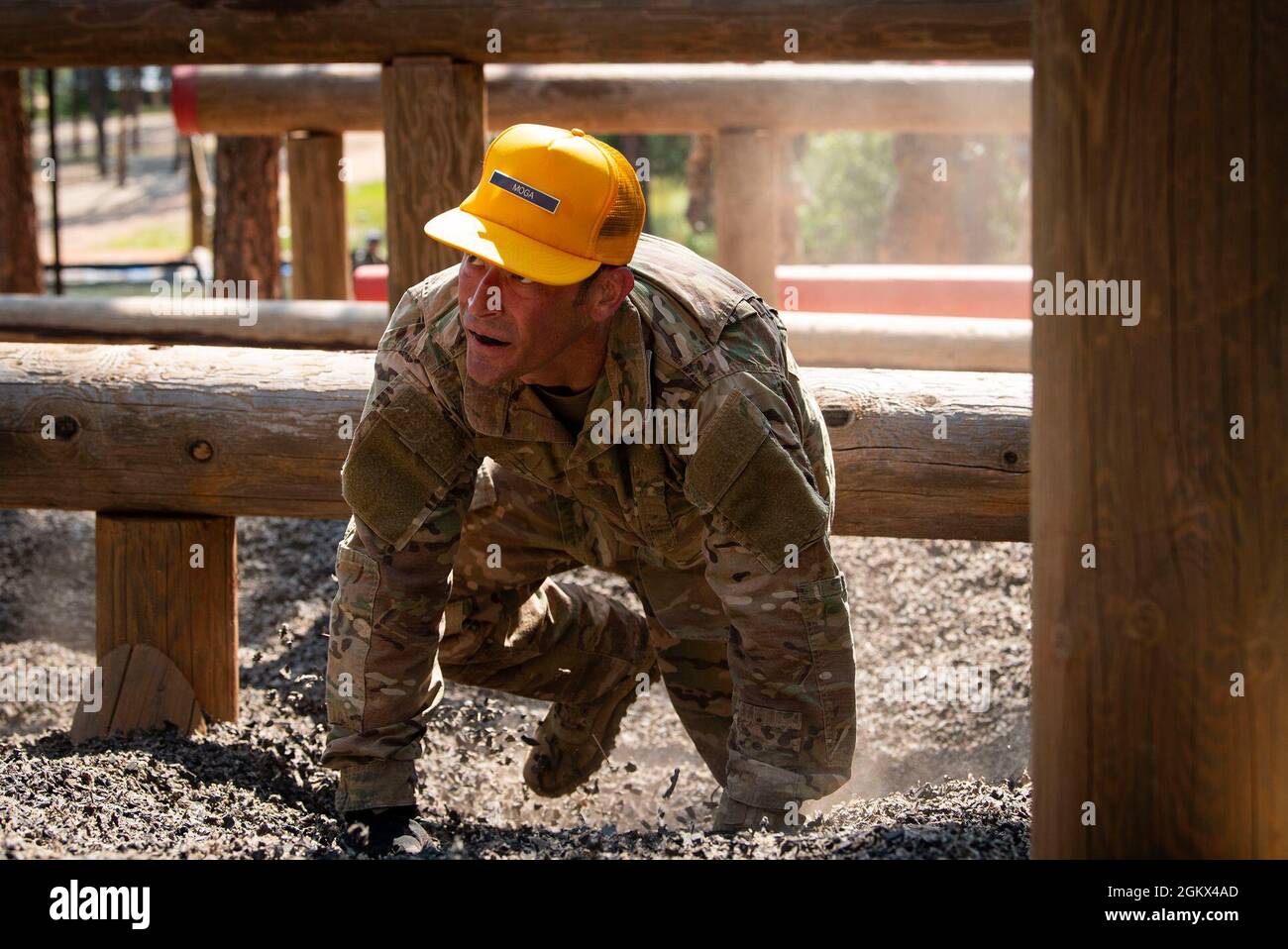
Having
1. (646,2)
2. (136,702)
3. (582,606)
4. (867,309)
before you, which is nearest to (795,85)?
(867,309)

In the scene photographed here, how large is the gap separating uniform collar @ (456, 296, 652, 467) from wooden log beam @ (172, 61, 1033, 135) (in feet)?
13.2

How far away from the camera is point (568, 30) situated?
455 cm

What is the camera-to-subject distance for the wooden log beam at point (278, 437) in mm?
3553

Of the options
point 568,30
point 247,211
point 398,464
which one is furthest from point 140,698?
point 247,211

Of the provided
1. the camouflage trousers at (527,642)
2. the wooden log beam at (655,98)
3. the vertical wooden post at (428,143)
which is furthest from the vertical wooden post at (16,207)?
the camouflage trousers at (527,642)

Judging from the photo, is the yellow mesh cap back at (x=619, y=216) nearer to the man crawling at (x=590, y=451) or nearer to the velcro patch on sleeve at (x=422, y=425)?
the man crawling at (x=590, y=451)

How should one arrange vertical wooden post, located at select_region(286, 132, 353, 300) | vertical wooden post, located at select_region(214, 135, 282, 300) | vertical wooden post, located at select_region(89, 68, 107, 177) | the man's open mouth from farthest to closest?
vertical wooden post, located at select_region(89, 68, 107, 177), vertical wooden post, located at select_region(214, 135, 282, 300), vertical wooden post, located at select_region(286, 132, 353, 300), the man's open mouth

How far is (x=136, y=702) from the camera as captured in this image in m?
3.78

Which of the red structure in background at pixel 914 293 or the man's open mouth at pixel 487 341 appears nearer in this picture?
the man's open mouth at pixel 487 341

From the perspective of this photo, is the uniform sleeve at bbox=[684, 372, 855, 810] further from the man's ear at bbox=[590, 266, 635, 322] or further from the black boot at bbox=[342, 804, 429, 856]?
the black boot at bbox=[342, 804, 429, 856]

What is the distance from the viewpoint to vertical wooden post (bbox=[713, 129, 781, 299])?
6.80m

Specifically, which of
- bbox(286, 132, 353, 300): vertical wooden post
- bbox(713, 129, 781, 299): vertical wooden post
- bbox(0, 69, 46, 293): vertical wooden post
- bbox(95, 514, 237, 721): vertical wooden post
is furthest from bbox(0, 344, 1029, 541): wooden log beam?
bbox(0, 69, 46, 293): vertical wooden post

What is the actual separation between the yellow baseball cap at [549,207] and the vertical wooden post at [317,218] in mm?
4830
